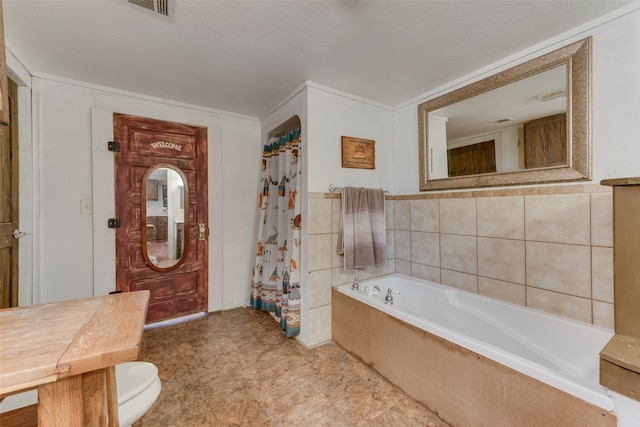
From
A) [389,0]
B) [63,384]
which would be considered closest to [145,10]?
[389,0]

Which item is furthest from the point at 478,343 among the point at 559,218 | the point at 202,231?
the point at 202,231

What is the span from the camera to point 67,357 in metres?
0.50

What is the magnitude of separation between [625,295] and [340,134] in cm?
187

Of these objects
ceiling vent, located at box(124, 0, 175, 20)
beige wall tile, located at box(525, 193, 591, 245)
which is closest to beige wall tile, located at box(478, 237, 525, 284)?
beige wall tile, located at box(525, 193, 591, 245)

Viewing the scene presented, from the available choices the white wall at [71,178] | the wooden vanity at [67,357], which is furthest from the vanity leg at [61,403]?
the white wall at [71,178]

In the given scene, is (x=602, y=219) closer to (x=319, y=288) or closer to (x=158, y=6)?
(x=319, y=288)

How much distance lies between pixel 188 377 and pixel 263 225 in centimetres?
142

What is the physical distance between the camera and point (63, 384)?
1.76 ft

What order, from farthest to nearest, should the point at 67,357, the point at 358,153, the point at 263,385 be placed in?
the point at 358,153, the point at 263,385, the point at 67,357

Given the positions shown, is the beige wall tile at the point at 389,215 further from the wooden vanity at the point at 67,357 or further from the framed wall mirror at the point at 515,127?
the wooden vanity at the point at 67,357

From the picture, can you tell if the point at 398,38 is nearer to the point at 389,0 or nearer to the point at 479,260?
the point at 389,0

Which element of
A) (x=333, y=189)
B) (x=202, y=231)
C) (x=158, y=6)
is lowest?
(x=202, y=231)

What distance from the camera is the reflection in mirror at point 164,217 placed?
232cm

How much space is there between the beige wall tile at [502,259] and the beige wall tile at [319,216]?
1.15 metres
